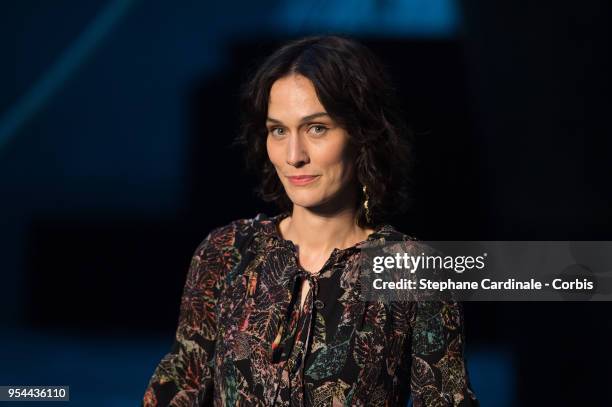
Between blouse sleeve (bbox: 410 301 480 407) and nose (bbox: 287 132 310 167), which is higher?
nose (bbox: 287 132 310 167)

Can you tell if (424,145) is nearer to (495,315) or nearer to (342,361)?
(495,315)

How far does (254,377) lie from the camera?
6.96ft

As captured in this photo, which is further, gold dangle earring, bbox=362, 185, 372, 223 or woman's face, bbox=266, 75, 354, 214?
gold dangle earring, bbox=362, 185, 372, 223

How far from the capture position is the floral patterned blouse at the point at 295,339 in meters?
2.09

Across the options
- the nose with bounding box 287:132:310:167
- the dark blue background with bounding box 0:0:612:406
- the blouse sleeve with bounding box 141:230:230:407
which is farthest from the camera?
Answer: the dark blue background with bounding box 0:0:612:406

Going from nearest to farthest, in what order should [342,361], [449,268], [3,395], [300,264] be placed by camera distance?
[342,361] < [300,264] < [449,268] < [3,395]

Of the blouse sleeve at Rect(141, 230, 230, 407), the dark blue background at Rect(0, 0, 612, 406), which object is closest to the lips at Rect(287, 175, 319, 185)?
the blouse sleeve at Rect(141, 230, 230, 407)

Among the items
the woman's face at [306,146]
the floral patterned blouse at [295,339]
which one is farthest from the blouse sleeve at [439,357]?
the woman's face at [306,146]

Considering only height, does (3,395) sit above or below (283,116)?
below

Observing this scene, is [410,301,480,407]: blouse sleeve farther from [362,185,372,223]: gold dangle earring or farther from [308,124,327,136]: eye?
[308,124,327,136]: eye

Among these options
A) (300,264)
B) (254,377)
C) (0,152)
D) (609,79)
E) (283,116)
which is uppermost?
(609,79)

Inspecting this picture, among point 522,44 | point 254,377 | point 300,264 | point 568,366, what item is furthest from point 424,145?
point 254,377

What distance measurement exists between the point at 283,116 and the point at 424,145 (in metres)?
1.38

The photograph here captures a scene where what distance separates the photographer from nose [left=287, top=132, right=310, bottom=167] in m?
2.08
